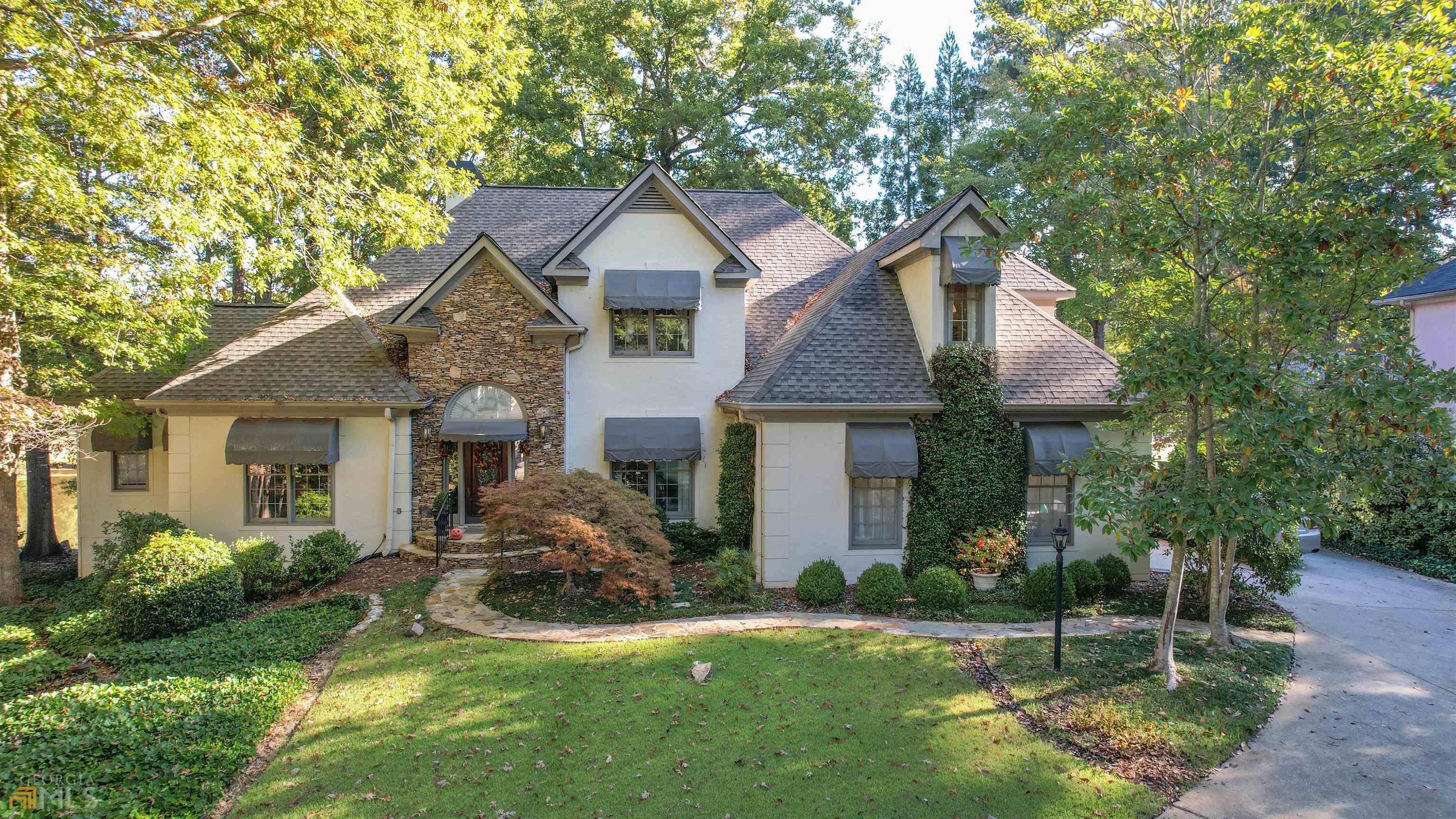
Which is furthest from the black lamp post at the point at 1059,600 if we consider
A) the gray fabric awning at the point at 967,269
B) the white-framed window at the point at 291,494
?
the white-framed window at the point at 291,494

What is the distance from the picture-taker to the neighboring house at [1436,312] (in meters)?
19.4

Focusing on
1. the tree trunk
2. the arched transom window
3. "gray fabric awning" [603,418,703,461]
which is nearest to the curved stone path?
"gray fabric awning" [603,418,703,461]

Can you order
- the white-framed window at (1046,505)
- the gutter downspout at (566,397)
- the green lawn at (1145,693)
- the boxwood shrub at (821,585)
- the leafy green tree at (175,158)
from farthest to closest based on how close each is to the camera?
the gutter downspout at (566,397), the white-framed window at (1046,505), the boxwood shrub at (821,585), the leafy green tree at (175,158), the green lawn at (1145,693)

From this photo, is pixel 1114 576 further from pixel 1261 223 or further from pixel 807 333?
pixel 807 333

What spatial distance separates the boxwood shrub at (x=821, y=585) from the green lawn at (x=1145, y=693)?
2.89m

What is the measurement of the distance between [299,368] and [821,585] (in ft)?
44.3

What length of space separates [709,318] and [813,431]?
514 centimetres

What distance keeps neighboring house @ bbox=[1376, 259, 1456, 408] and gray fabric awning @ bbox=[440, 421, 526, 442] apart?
80.3 ft

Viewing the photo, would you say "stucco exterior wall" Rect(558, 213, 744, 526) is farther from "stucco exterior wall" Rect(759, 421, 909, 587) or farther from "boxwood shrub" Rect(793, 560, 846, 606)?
"boxwood shrub" Rect(793, 560, 846, 606)

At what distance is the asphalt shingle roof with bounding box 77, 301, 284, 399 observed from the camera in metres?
17.0

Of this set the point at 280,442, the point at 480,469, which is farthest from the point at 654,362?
the point at 280,442

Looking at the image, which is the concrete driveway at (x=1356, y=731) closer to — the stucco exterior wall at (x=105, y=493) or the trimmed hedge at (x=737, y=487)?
the trimmed hedge at (x=737, y=487)

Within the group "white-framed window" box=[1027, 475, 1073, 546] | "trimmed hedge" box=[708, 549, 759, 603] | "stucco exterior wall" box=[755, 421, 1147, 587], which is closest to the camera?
"trimmed hedge" box=[708, 549, 759, 603]

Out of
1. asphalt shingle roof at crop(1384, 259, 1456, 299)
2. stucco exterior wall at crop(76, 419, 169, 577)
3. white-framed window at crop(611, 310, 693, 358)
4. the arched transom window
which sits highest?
asphalt shingle roof at crop(1384, 259, 1456, 299)
